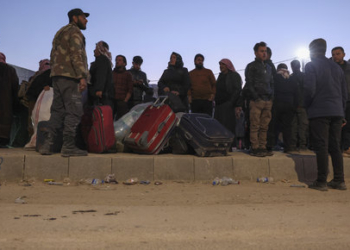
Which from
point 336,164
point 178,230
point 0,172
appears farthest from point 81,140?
point 336,164

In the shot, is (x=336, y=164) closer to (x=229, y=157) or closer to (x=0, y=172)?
(x=229, y=157)

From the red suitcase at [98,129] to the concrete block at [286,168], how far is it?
2.33m

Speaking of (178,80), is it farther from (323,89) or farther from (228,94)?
(323,89)

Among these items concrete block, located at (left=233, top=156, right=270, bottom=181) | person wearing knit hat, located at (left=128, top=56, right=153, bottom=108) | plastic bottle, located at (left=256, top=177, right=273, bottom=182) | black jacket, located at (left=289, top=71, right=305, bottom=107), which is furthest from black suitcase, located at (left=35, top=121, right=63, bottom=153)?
black jacket, located at (left=289, top=71, right=305, bottom=107)

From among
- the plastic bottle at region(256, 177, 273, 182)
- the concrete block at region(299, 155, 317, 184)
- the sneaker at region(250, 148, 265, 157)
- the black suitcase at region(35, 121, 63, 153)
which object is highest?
the black suitcase at region(35, 121, 63, 153)

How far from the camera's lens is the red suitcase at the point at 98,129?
15.6 feet

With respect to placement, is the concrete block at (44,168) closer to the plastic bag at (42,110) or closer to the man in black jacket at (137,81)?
the plastic bag at (42,110)

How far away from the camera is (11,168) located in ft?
13.9

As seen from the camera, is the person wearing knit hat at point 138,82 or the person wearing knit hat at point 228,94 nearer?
the person wearing knit hat at point 228,94

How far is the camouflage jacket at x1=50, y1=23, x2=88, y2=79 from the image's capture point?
4.35 m

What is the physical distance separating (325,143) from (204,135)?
1.54 metres

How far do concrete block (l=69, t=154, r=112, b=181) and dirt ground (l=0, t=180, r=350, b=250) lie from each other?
28 centimetres

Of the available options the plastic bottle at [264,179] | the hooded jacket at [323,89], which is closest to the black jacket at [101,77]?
the plastic bottle at [264,179]

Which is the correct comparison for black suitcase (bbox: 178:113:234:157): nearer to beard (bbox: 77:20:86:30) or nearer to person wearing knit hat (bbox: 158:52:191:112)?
person wearing knit hat (bbox: 158:52:191:112)
